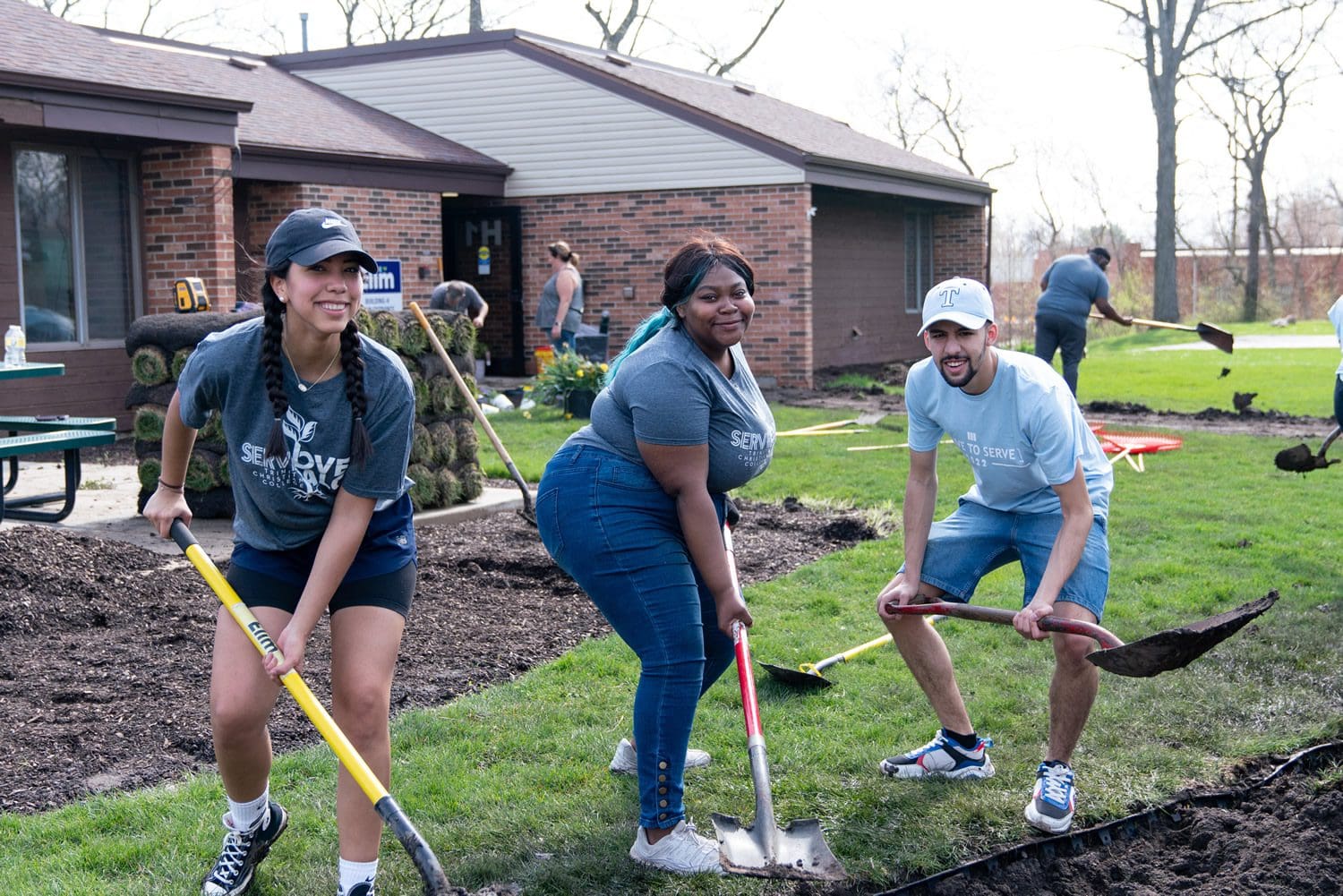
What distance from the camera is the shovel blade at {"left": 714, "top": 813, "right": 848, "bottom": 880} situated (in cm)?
366

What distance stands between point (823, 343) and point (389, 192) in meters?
7.68

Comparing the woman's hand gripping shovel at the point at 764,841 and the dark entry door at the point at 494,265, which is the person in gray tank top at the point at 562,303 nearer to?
the dark entry door at the point at 494,265

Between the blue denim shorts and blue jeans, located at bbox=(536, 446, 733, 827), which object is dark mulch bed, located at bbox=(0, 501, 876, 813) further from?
the blue denim shorts

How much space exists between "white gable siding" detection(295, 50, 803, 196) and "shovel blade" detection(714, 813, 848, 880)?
15240mm

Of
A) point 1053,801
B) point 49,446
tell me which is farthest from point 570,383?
point 1053,801

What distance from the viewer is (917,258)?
2573 cm

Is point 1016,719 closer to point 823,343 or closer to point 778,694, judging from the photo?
point 778,694

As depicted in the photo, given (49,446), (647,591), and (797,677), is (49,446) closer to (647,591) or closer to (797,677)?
(797,677)

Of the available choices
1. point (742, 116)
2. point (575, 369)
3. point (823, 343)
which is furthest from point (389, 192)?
point (823, 343)

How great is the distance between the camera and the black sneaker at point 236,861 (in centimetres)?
363

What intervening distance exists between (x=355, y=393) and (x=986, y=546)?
227 cm

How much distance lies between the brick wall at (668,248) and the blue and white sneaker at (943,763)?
13.6 m

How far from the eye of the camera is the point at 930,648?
15.2 feet

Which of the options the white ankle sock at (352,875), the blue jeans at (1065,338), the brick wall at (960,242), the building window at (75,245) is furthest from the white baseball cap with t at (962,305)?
the brick wall at (960,242)
